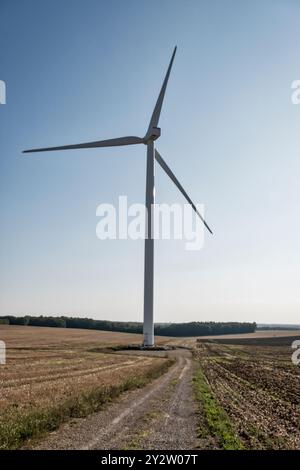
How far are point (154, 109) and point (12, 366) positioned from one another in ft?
175

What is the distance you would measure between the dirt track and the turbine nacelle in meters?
59.2

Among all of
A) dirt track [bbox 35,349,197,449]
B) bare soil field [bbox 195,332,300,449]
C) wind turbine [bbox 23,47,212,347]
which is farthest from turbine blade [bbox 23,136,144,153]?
dirt track [bbox 35,349,197,449]

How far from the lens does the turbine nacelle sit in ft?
260

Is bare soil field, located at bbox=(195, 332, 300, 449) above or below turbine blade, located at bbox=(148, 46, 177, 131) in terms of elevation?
below

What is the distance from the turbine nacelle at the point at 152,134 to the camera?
79188 millimetres

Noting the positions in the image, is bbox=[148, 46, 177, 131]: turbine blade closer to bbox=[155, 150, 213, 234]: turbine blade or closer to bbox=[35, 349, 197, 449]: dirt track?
bbox=[155, 150, 213, 234]: turbine blade

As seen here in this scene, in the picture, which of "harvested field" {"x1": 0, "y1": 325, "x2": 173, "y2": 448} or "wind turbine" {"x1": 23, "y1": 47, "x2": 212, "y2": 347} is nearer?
"harvested field" {"x1": 0, "y1": 325, "x2": 173, "y2": 448}

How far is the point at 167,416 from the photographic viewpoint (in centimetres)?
2152

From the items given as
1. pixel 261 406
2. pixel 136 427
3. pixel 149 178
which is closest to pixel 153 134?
pixel 149 178

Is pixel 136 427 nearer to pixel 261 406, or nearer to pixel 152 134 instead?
pixel 261 406

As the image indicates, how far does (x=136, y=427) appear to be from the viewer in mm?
18672

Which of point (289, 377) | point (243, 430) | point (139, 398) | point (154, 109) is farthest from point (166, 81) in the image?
point (243, 430)

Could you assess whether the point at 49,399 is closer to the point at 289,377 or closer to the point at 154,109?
the point at 289,377

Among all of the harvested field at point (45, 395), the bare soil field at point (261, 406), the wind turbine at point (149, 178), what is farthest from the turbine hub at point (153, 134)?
the bare soil field at point (261, 406)
